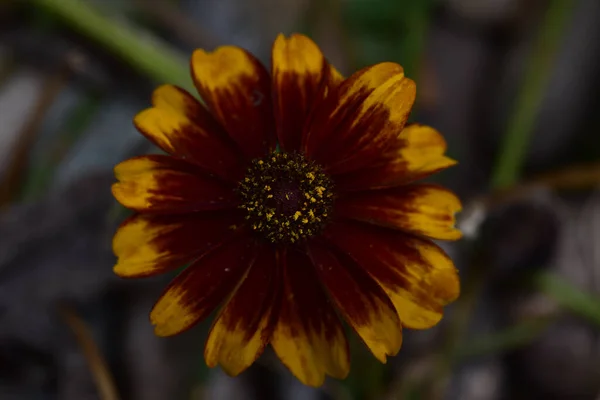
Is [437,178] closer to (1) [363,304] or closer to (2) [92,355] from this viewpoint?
(1) [363,304]

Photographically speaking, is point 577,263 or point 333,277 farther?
point 577,263

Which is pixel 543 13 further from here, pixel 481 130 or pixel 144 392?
pixel 144 392

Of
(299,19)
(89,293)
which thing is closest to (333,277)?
(89,293)

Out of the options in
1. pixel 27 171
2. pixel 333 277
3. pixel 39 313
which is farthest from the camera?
pixel 27 171

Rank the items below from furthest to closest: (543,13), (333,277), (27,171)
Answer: (543,13) < (27,171) < (333,277)

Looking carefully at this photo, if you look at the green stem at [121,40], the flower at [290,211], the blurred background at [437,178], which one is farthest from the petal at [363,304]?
the green stem at [121,40]

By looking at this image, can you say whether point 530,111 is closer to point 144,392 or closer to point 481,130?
point 481,130

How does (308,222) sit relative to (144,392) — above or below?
above

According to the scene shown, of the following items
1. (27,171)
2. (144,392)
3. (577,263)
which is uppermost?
(27,171)
